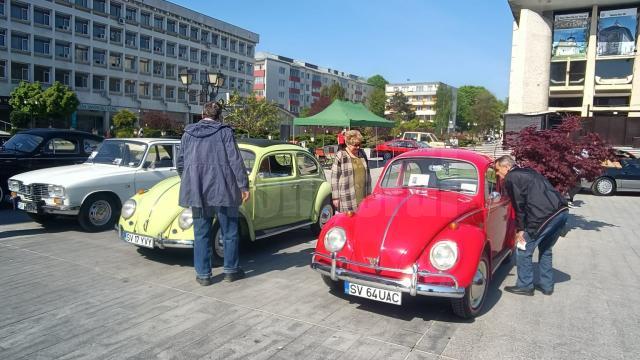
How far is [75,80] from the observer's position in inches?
1994

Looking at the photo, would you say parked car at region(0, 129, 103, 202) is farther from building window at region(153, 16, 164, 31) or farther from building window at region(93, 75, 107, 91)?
building window at region(153, 16, 164, 31)

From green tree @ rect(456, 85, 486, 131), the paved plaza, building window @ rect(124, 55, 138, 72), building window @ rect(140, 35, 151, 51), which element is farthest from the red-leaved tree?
green tree @ rect(456, 85, 486, 131)

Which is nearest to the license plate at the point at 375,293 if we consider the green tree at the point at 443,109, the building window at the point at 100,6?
the building window at the point at 100,6

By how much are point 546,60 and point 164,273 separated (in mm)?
39578

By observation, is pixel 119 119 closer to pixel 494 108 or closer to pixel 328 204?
pixel 328 204

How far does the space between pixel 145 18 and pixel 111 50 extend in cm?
734

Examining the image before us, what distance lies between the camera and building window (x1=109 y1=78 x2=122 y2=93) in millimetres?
54750

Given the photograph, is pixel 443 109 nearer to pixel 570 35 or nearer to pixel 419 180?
pixel 570 35

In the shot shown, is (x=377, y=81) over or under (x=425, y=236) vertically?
over

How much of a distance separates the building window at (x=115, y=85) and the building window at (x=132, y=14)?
7.81 m

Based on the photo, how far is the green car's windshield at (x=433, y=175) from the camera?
18.7 feet

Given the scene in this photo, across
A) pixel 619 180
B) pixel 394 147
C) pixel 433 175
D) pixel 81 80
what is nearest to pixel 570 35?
pixel 394 147

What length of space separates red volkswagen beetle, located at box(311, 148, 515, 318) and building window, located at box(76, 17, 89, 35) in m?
54.7

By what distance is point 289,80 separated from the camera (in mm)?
94875
